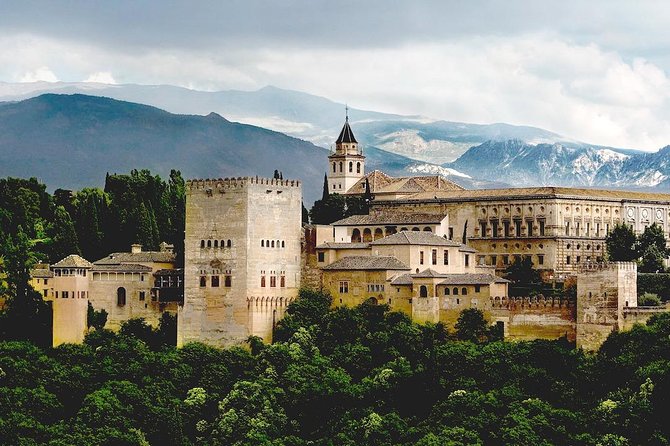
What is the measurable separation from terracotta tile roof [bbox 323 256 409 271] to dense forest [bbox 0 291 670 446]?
1.45 m

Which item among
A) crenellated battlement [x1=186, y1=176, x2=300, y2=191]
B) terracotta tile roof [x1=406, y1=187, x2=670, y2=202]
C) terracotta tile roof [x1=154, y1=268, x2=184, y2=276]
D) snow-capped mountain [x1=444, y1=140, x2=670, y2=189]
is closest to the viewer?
crenellated battlement [x1=186, y1=176, x2=300, y2=191]

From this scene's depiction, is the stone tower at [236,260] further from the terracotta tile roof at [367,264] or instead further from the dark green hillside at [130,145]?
the dark green hillside at [130,145]

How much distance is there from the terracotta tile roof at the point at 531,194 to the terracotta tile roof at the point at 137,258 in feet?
48.4

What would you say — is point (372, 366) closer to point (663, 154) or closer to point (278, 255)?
point (278, 255)

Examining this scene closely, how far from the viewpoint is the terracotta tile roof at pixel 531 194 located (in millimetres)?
68250

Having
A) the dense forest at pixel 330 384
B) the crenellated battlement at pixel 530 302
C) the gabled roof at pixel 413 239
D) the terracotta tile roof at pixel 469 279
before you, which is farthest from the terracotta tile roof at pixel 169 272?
the crenellated battlement at pixel 530 302

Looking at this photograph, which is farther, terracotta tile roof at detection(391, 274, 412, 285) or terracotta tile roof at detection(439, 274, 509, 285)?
terracotta tile roof at detection(391, 274, 412, 285)

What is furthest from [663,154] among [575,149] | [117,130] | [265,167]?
[117,130]

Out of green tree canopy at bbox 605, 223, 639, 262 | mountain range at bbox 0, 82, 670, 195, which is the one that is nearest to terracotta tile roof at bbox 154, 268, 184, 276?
green tree canopy at bbox 605, 223, 639, 262

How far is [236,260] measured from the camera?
184 feet

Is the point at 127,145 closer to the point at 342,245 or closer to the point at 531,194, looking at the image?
the point at 531,194

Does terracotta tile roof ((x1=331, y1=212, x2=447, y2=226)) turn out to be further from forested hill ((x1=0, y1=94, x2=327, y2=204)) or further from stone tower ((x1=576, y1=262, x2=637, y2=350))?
forested hill ((x1=0, y1=94, x2=327, y2=204))

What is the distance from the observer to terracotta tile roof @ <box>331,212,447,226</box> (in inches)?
2484

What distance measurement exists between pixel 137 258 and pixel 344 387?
525 inches
